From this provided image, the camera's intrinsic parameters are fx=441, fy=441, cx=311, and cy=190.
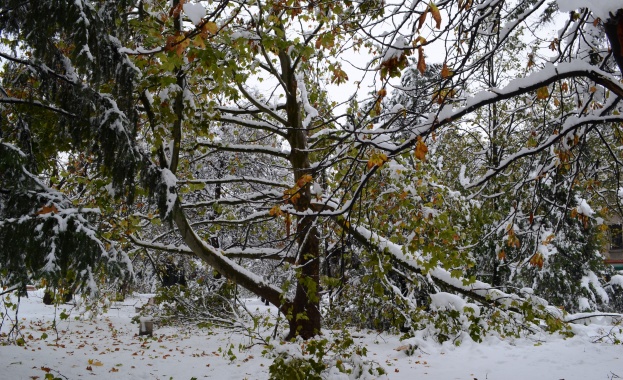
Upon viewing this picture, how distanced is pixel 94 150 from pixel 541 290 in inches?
543

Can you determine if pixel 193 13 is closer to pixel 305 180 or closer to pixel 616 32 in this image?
pixel 305 180

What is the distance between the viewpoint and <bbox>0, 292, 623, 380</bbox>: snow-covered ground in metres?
6.46

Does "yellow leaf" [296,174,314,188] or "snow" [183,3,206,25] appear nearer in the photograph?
"snow" [183,3,206,25]

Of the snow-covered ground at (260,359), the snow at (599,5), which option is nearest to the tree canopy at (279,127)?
the snow at (599,5)

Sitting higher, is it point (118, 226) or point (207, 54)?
point (207, 54)

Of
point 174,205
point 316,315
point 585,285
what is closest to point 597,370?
point 316,315

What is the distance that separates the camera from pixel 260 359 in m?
7.80

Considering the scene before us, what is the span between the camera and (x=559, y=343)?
848 centimetres

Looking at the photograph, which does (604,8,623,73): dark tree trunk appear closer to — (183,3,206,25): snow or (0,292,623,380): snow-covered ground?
(183,3,206,25): snow

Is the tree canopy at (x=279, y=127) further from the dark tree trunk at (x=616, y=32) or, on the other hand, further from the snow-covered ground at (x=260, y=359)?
the snow-covered ground at (x=260, y=359)

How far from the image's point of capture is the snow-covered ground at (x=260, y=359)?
6457 mm

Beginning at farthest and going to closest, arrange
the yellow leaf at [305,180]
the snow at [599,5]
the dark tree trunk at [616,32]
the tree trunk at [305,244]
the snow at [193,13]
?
the tree trunk at [305,244]
the yellow leaf at [305,180]
the snow at [193,13]
the dark tree trunk at [616,32]
the snow at [599,5]

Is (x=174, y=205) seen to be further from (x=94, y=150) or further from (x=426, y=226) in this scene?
(x=426, y=226)

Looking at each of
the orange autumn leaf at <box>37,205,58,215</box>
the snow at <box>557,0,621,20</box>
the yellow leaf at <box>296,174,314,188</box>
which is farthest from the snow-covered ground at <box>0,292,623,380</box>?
the snow at <box>557,0,621,20</box>
